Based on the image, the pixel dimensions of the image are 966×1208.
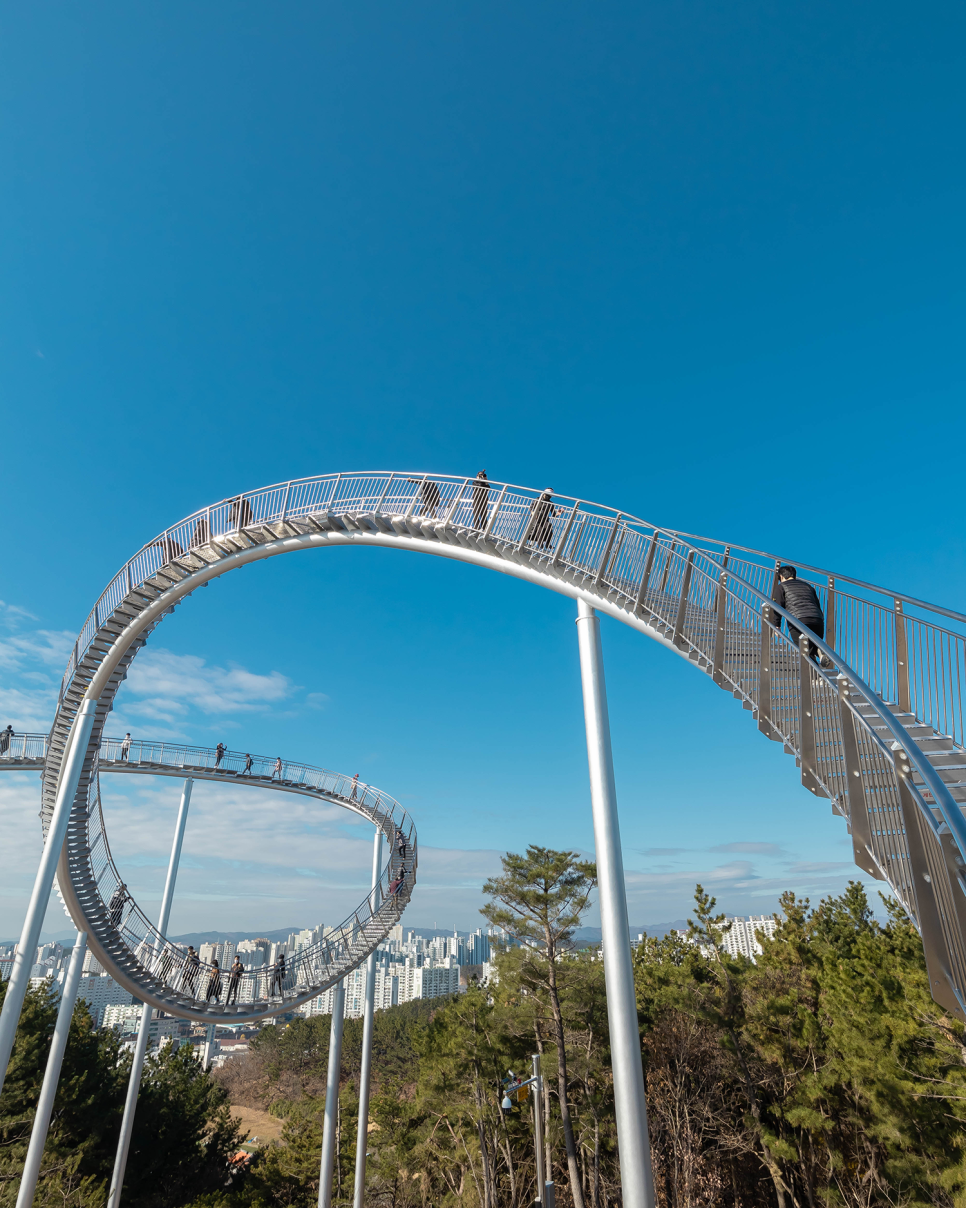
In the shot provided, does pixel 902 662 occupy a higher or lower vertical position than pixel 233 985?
higher

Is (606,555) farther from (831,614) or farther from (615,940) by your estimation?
(615,940)

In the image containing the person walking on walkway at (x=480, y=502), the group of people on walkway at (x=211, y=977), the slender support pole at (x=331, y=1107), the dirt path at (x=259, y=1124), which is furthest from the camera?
the dirt path at (x=259, y=1124)

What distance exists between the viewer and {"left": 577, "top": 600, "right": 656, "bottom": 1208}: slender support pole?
645 centimetres

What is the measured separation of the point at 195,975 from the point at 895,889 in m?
14.5

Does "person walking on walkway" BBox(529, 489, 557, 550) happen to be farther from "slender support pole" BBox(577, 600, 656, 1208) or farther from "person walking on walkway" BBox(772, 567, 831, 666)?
"person walking on walkway" BBox(772, 567, 831, 666)

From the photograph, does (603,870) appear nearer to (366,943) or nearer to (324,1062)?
(366,943)

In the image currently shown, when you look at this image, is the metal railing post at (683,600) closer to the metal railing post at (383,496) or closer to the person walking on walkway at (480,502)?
the person walking on walkway at (480,502)

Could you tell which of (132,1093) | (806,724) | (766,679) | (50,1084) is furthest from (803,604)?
(132,1093)

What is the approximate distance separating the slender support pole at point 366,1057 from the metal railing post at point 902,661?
596 inches

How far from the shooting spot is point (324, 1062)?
5762 centimetres

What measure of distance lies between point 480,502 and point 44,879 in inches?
435

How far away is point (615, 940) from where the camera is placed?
24.2ft

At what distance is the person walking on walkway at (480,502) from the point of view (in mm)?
10594

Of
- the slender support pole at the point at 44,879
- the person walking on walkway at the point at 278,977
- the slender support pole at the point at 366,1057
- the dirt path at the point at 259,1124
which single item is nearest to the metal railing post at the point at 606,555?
the slender support pole at the point at 44,879
